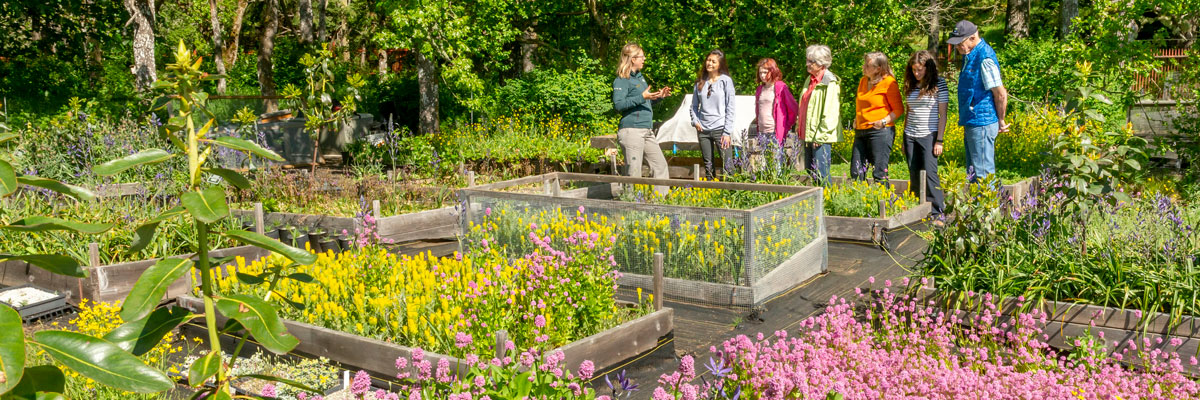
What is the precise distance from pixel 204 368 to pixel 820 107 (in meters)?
7.94

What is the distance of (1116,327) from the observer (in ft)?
15.2

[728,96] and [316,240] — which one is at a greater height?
[728,96]

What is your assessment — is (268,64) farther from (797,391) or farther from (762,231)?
(797,391)

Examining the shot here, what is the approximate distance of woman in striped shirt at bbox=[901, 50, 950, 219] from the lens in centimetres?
828

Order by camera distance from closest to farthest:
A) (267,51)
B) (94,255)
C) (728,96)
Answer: (94,255) < (728,96) < (267,51)

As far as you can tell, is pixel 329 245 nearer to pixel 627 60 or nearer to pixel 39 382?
pixel 627 60

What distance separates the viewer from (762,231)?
619 centimetres

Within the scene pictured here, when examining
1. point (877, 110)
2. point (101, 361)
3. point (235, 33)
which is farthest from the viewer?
point (235, 33)

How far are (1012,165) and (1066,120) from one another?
7.13 m

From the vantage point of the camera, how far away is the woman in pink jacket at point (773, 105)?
9.31 meters

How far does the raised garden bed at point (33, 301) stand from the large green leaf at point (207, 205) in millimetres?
5179

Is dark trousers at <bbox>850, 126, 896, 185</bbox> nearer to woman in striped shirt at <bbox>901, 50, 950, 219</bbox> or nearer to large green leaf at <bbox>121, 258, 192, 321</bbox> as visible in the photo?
woman in striped shirt at <bbox>901, 50, 950, 219</bbox>

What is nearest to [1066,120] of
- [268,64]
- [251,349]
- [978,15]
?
[251,349]

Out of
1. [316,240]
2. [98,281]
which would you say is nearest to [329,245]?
[316,240]
